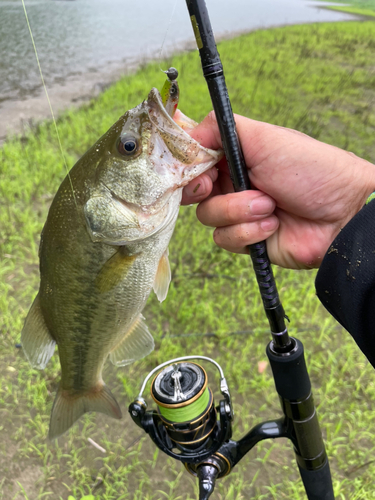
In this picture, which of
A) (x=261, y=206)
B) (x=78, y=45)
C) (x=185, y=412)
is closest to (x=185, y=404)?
(x=185, y=412)

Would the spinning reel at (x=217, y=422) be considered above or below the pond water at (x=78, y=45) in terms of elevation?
below

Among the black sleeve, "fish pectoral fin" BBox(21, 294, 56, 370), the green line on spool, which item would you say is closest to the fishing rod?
the green line on spool

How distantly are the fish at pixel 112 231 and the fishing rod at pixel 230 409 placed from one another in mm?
222

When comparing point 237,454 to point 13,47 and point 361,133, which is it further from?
point 13,47

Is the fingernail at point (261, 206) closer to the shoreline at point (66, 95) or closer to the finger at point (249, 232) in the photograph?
the finger at point (249, 232)

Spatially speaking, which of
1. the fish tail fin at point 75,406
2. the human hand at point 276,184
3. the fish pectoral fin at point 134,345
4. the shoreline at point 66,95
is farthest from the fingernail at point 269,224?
the shoreline at point 66,95

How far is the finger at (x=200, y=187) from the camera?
4.80 feet

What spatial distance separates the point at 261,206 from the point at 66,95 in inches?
264

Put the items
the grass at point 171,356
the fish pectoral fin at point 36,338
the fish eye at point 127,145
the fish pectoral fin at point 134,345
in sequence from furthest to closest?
the grass at point 171,356 → the fish pectoral fin at point 134,345 → the fish pectoral fin at point 36,338 → the fish eye at point 127,145

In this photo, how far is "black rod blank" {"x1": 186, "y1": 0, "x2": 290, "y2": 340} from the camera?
3.30ft

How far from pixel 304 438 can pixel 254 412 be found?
1.17 metres

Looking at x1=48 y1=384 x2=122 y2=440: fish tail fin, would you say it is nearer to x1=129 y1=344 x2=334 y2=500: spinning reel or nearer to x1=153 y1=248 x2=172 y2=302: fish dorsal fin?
x1=129 y1=344 x2=334 y2=500: spinning reel

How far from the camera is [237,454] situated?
1514mm

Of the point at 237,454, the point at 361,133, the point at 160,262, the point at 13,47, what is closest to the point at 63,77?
the point at 13,47
